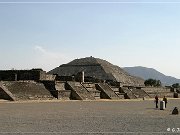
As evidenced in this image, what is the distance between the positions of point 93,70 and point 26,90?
115 ft

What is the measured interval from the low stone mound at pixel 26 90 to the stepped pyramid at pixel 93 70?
95.2 feet

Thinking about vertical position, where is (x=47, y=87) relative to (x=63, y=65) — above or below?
below

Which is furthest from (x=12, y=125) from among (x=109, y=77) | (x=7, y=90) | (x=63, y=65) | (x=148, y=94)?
(x=63, y=65)

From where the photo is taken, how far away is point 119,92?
48375 millimetres

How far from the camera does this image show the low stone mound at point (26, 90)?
3189 centimetres

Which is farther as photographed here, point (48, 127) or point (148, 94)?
point (148, 94)

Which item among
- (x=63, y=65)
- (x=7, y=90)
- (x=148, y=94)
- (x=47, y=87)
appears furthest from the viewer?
(x=63, y=65)

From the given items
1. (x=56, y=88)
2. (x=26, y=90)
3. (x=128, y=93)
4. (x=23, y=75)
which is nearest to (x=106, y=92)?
(x=128, y=93)

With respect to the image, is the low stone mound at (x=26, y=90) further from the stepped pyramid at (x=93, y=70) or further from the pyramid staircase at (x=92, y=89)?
the stepped pyramid at (x=93, y=70)

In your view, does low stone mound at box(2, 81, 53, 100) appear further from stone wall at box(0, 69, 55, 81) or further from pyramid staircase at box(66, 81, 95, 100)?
stone wall at box(0, 69, 55, 81)

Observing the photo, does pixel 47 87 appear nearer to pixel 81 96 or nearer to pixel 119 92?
pixel 81 96

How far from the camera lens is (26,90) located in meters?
33.6

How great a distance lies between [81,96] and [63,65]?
37.8 meters

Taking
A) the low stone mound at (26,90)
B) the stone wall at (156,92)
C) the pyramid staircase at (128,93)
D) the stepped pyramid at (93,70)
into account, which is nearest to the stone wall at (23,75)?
the low stone mound at (26,90)
